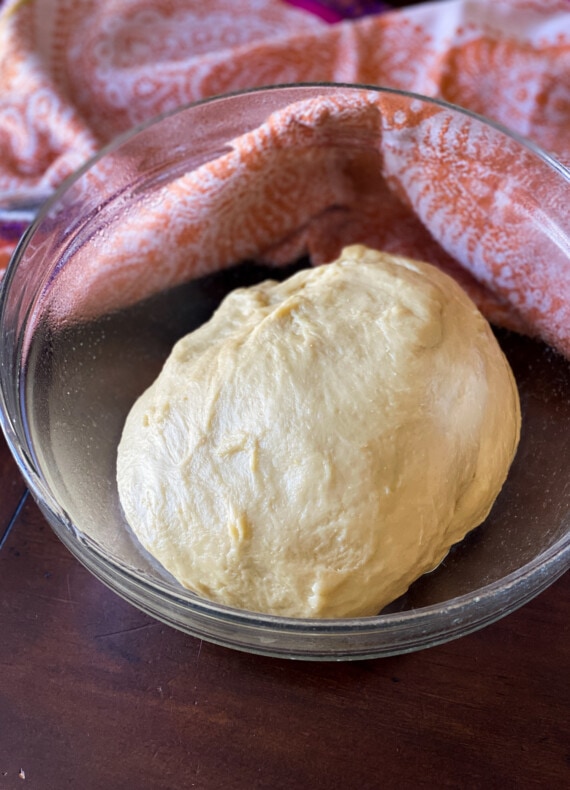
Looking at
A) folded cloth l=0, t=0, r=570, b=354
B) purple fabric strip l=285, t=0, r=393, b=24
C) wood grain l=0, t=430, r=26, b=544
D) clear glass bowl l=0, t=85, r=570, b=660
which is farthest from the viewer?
purple fabric strip l=285, t=0, r=393, b=24

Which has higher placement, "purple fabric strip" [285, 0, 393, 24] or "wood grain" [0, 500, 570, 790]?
"purple fabric strip" [285, 0, 393, 24]

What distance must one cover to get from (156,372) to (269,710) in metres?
0.51

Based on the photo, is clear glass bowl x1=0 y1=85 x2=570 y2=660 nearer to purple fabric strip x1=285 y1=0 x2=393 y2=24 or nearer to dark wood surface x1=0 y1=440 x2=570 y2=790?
dark wood surface x1=0 y1=440 x2=570 y2=790

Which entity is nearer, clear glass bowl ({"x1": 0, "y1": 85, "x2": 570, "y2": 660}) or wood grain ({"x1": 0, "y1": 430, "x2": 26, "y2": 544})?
clear glass bowl ({"x1": 0, "y1": 85, "x2": 570, "y2": 660})

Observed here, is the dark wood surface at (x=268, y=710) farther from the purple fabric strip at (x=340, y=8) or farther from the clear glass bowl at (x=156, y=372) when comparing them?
the purple fabric strip at (x=340, y=8)

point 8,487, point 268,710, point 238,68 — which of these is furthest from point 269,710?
point 238,68

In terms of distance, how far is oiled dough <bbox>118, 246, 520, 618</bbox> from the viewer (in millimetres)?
759

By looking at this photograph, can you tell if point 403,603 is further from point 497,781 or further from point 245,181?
point 245,181

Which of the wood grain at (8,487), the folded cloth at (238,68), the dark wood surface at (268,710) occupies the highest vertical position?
the folded cloth at (238,68)

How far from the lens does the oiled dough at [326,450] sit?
0.76 m

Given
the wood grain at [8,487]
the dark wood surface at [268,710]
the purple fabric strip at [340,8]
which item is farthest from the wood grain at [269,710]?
the purple fabric strip at [340,8]

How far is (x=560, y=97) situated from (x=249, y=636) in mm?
1038

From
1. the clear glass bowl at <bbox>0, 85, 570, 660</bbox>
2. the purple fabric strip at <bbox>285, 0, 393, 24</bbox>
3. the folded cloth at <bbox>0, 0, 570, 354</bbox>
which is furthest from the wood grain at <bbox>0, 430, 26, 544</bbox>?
the purple fabric strip at <bbox>285, 0, 393, 24</bbox>

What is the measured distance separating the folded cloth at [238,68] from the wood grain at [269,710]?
24.6 inches
